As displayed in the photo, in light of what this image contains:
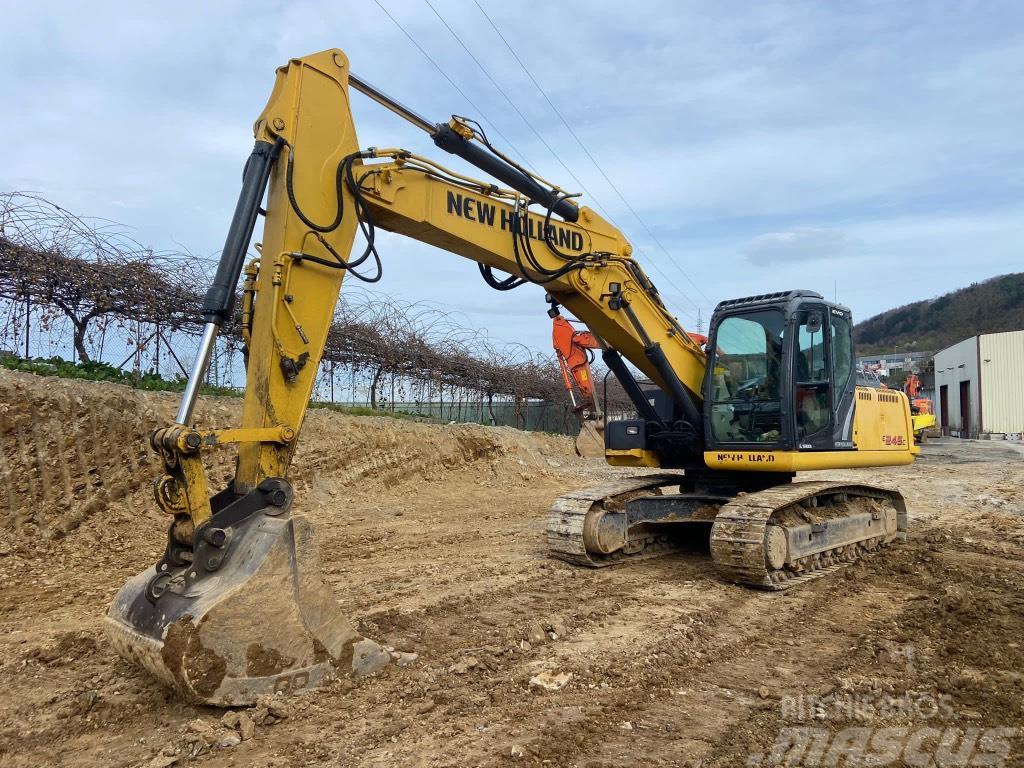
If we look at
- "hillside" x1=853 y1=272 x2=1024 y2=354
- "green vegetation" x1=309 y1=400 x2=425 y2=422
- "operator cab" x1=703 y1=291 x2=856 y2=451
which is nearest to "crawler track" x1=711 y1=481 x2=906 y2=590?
"operator cab" x1=703 y1=291 x2=856 y2=451

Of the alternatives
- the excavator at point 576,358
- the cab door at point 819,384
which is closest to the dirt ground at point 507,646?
the cab door at point 819,384

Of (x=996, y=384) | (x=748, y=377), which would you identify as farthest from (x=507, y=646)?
(x=996, y=384)

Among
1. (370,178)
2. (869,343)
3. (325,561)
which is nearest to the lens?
(370,178)

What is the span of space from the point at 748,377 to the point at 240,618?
5131 millimetres

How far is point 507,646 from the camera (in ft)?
15.8

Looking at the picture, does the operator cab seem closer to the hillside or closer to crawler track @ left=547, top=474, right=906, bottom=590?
crawler track @ left=547, top=474, right=906, bottom=590

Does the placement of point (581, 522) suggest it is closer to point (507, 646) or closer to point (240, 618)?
point (507, 646)

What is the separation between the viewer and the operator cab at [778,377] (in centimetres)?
689

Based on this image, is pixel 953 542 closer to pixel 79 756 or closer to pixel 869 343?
pixel 79 756

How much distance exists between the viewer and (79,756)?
3.38 metres

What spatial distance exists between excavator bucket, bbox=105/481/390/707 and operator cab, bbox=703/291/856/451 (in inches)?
170

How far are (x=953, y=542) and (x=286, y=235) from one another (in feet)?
27.2

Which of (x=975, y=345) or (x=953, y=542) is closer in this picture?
(x=953, y=542)

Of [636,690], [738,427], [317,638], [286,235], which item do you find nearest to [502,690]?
[636,690]
